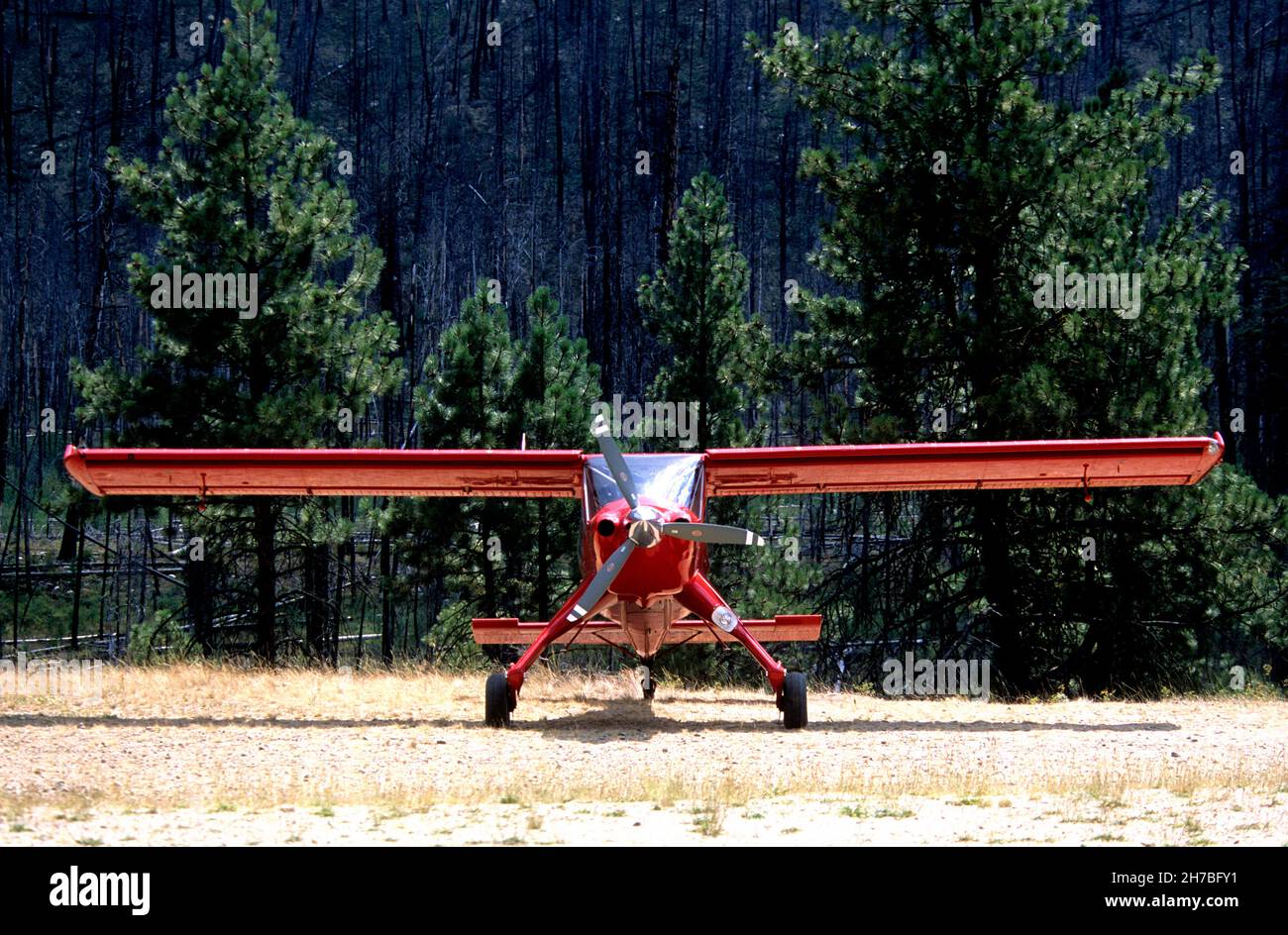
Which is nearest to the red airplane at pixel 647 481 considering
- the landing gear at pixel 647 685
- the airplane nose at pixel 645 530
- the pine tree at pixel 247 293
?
the airplane nose at pixel 645 530

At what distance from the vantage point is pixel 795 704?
12742 mm

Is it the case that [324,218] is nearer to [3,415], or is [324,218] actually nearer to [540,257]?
[540,257]

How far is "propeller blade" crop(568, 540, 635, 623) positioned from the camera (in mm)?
11820

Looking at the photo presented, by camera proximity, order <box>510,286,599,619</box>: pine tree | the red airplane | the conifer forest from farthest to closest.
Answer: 1. <box>510,286,599,619</box>: pine tree
2. the conifer forest
3. the red airplane

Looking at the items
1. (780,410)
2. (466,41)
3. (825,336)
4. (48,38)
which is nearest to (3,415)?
(48,38)

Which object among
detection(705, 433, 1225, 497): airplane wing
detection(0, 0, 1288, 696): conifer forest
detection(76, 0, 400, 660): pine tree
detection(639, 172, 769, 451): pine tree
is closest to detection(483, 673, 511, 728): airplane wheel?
detection(705, 433, 1225, 497): airplane wing

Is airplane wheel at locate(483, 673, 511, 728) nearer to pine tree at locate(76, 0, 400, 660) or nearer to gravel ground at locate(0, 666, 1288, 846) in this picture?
gravel ground at locate(0, 666, 1288, 846)

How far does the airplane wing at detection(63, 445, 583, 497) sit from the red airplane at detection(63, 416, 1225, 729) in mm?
19

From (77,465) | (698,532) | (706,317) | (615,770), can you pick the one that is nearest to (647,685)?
(698,532)

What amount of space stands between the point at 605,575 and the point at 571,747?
162cm

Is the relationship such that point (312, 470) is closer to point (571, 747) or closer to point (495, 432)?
point (571, 747)

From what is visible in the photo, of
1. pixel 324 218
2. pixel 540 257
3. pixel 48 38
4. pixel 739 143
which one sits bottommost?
pixel 324 218

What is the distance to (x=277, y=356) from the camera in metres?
21.2

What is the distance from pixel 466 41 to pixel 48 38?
17.6 m
